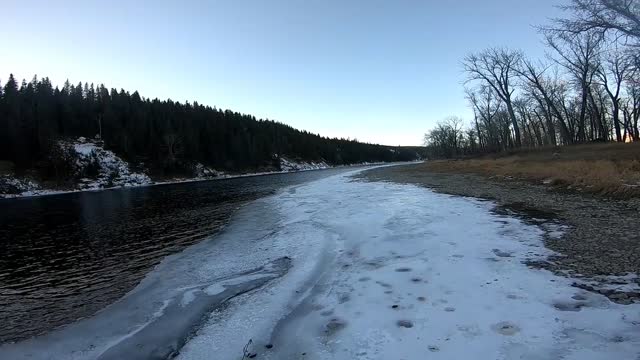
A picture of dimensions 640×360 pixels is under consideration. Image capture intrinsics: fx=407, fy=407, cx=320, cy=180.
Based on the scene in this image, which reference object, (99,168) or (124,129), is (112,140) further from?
(99,168)

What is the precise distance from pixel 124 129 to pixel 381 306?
358 ft

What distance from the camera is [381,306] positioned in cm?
650

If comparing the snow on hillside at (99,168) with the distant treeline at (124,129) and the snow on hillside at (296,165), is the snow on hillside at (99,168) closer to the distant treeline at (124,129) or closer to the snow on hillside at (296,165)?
the distant treeline at (124,129)

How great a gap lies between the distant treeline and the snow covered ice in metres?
83.0

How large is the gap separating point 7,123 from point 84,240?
8361 cm

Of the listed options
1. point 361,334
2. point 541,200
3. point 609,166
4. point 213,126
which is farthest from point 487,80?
point 213,126

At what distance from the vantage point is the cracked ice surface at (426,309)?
4.86 metres

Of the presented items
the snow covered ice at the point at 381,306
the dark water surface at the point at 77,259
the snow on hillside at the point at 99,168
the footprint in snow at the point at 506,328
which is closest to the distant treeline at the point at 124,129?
the snow on hillside at the point at 99,168

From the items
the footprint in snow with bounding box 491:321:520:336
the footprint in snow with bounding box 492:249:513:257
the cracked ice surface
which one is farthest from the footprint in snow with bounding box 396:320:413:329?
the footprint in snow with bounding box 492:249:513:257

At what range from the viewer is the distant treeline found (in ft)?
268

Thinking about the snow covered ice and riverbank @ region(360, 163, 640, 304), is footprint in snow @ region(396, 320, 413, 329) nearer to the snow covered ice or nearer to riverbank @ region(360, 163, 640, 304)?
the snow covered ice

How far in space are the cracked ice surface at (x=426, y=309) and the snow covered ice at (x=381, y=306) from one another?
20 millimetres

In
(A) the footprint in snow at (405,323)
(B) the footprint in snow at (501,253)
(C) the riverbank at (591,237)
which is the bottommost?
(A) the footprint in snow at (405,323)

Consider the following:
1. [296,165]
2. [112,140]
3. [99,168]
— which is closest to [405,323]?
[99,168]
